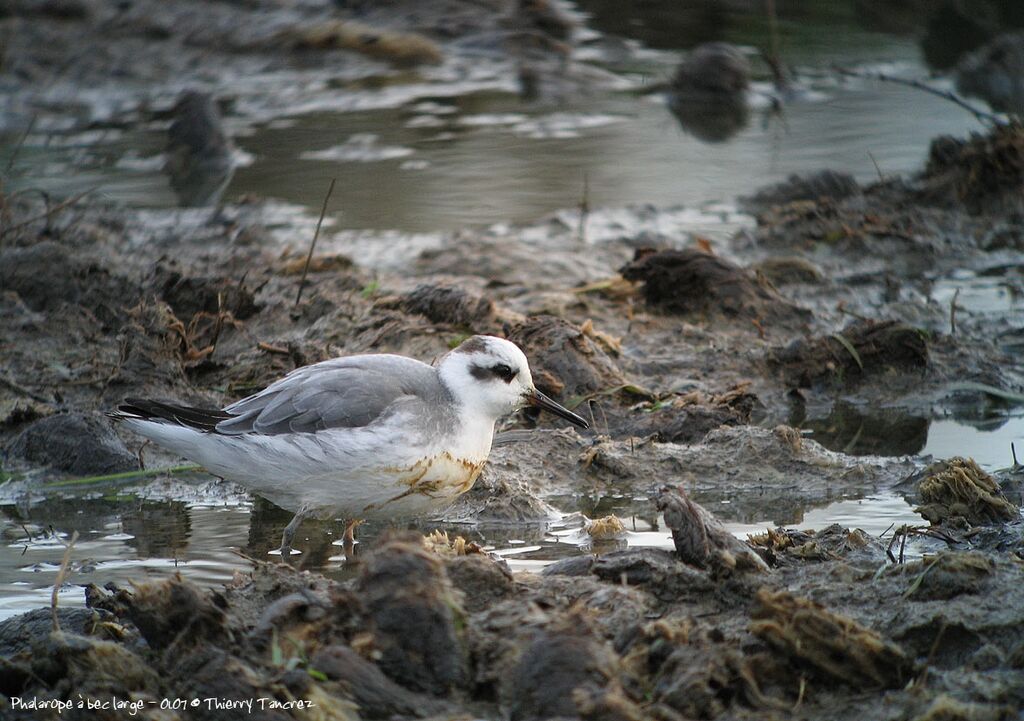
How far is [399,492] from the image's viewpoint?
6395 millimetres

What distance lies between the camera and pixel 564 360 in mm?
8266

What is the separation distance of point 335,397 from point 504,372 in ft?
3.05

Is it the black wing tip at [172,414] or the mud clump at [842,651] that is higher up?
the mud clump at [842,651]

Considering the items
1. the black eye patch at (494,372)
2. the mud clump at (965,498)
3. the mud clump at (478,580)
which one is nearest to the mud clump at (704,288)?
the black eye patch at (494,372)

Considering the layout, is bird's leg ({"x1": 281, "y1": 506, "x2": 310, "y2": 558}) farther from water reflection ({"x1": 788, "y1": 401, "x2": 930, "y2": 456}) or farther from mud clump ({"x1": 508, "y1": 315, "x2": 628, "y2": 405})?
water reflection ({"x1": 788, "y1": 401, "x2": 930, "y2": 456})

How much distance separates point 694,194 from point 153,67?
26.4 feet

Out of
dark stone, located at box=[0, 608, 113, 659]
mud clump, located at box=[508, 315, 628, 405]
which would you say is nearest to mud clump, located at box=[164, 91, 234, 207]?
mud clump, located at box=[508, 315, 628, 405]

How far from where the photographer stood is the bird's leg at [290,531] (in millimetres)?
6449

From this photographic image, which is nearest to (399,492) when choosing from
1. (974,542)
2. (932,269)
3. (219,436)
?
(219,436)

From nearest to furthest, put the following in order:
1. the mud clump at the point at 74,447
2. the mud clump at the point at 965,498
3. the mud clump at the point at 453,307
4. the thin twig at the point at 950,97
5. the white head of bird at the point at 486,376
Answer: the mud clump at the point at 965,498 < the white head of bird at the point at 486,376 < the mud clump at the point at 74,447 < the mud clump at the point at 453,307 < the thin twig at the point at 950,97

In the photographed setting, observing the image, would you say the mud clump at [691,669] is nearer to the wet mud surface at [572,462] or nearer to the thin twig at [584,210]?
the wet mud surface at [572,462]

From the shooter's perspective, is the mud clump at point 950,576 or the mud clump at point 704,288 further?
the mud clump at point 704,288

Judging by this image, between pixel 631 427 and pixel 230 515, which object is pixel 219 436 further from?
pixel 631 427

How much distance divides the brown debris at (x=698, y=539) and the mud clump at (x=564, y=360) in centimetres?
279
